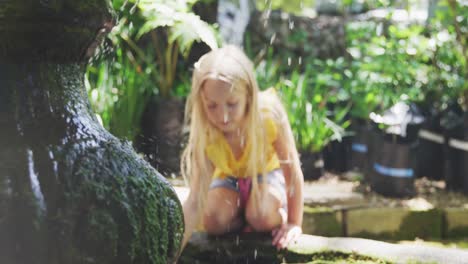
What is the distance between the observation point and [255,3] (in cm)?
793

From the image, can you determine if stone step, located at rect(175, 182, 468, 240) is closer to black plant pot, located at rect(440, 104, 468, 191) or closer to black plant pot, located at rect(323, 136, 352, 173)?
black plant pot, located at rect(440, 104, 468, 191)

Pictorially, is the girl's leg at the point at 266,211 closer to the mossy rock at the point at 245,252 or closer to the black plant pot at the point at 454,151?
the mossy rock at the point at 245,252

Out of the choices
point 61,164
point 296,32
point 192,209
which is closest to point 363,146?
point 296,32

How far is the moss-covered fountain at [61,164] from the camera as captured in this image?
93cm

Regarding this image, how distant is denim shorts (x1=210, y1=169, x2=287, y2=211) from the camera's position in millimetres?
2445

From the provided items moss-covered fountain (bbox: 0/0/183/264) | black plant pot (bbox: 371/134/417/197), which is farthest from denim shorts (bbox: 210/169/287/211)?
black plant pot (bbox: 371/134/417/197)

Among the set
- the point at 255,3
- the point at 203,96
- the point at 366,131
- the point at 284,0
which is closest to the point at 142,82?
the point at 284,0

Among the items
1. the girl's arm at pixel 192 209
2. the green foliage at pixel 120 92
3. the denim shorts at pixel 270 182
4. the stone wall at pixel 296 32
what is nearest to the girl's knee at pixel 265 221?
the denim shorts at pixel 270 182

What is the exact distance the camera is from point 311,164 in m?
4.56

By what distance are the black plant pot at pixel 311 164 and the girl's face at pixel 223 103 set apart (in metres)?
2.30

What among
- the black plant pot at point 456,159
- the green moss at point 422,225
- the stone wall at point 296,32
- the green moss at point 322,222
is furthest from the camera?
the stone wall at point 296,32

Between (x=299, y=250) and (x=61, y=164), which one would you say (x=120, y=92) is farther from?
(x=61, y=164)

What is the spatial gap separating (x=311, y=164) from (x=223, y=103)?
2484mm

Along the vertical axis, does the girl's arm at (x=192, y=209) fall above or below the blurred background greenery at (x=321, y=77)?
below
